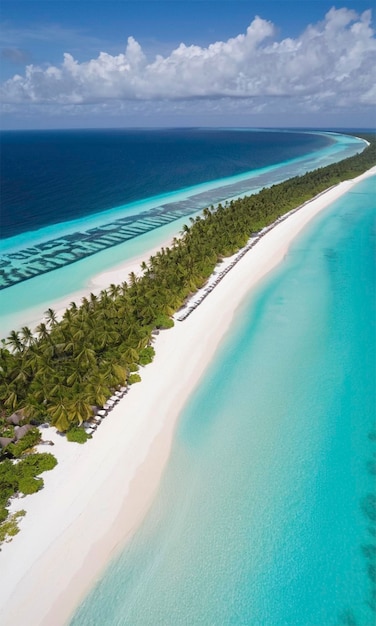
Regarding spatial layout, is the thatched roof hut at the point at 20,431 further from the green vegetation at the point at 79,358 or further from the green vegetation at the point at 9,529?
the green vegetation at the point at 9,529

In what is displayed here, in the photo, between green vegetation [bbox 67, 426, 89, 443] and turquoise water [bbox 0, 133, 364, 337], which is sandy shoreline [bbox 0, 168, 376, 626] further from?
turquoise water [bbox 0, 133, 364, 337]

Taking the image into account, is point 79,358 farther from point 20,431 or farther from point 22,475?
point 22,475

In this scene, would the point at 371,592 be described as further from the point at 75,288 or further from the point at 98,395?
the point at 75,288

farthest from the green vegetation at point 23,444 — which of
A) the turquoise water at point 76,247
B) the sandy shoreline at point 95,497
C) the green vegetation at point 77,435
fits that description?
the turquoise water at point 76,247

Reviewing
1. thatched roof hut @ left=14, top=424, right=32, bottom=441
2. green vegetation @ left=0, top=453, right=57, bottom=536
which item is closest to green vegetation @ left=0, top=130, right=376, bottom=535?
green vegetation @ left=0, top=453, right=57, bottom=536

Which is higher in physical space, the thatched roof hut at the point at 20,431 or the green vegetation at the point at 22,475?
the thatched roof hut at the point at 20,431

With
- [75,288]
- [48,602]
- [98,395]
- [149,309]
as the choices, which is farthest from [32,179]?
[48,602]
